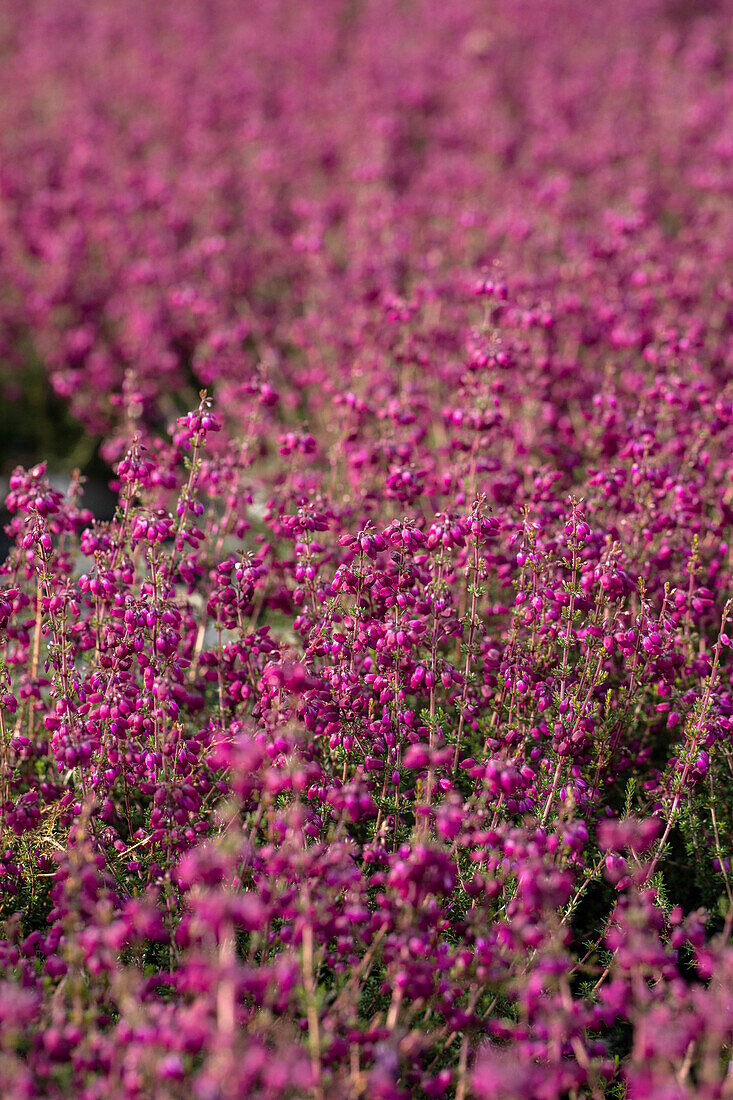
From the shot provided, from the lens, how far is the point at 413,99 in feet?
36.9

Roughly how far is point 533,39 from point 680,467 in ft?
36.5

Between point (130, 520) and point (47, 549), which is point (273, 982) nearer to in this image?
point (47, 549)

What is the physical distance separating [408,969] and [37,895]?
170 cm

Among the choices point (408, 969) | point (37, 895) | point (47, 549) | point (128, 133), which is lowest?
point (408, 969)

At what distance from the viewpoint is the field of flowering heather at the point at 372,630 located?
8.55ft

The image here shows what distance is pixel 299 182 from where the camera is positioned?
9.80 meters

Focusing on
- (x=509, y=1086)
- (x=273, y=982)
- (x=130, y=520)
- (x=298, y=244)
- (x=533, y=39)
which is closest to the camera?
(x=509, y=1086)

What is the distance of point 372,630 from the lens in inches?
134

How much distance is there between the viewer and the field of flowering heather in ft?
8.55

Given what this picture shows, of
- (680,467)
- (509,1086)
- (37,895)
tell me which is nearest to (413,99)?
(680,467)

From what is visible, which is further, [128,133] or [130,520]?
[128,133]

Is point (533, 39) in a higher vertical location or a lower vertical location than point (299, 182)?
higher

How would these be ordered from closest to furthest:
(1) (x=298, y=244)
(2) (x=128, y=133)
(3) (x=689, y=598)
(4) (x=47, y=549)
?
(4) (x=47, y=549)
(3) (x=689, y=598)
(1) (x=298, y=244)
(2) (x=128, y=133)

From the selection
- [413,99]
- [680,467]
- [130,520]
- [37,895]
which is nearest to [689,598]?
[680,467]
